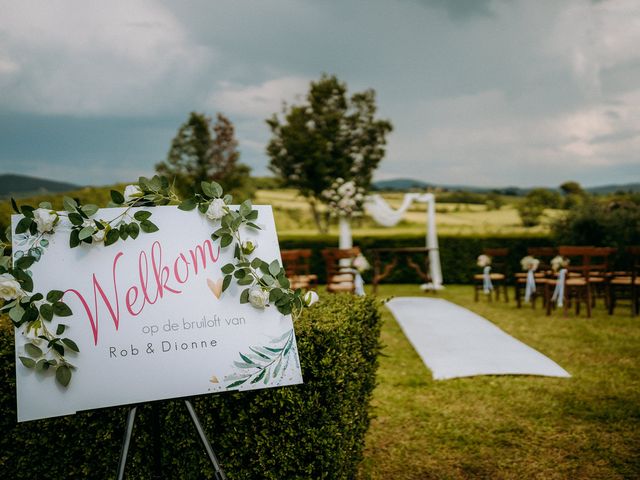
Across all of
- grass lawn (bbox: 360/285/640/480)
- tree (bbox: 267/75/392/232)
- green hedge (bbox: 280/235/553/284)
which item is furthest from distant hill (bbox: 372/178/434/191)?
grass lawn (bbox: 360/285/640/480)

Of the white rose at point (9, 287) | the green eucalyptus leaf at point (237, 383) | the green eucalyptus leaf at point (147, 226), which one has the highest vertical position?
the green eucalyptus leaf at point (147, 226)

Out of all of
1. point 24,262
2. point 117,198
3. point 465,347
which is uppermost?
point 117,198

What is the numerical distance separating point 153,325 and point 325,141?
2295 centimetres

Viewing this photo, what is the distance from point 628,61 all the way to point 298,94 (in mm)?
15692

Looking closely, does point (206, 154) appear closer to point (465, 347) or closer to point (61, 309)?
point (465, 347)

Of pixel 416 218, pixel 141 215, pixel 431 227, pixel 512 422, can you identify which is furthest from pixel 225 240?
pixel 416 218

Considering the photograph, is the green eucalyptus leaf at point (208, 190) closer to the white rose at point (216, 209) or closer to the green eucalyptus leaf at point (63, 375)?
the white rose at point (216, 209)

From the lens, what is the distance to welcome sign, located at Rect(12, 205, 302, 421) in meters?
1.68

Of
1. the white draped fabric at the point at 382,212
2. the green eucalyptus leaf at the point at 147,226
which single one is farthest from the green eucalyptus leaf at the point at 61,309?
the white draped fabric at the point at 382,212

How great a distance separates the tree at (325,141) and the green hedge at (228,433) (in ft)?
70.3

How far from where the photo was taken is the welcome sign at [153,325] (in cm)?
168

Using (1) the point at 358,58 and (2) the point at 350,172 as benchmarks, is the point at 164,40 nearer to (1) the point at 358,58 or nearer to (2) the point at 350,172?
(1) the point at 358,58

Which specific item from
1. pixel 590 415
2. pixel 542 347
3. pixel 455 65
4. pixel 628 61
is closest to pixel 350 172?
pixel 455 65

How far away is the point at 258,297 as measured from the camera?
1.86 metres
